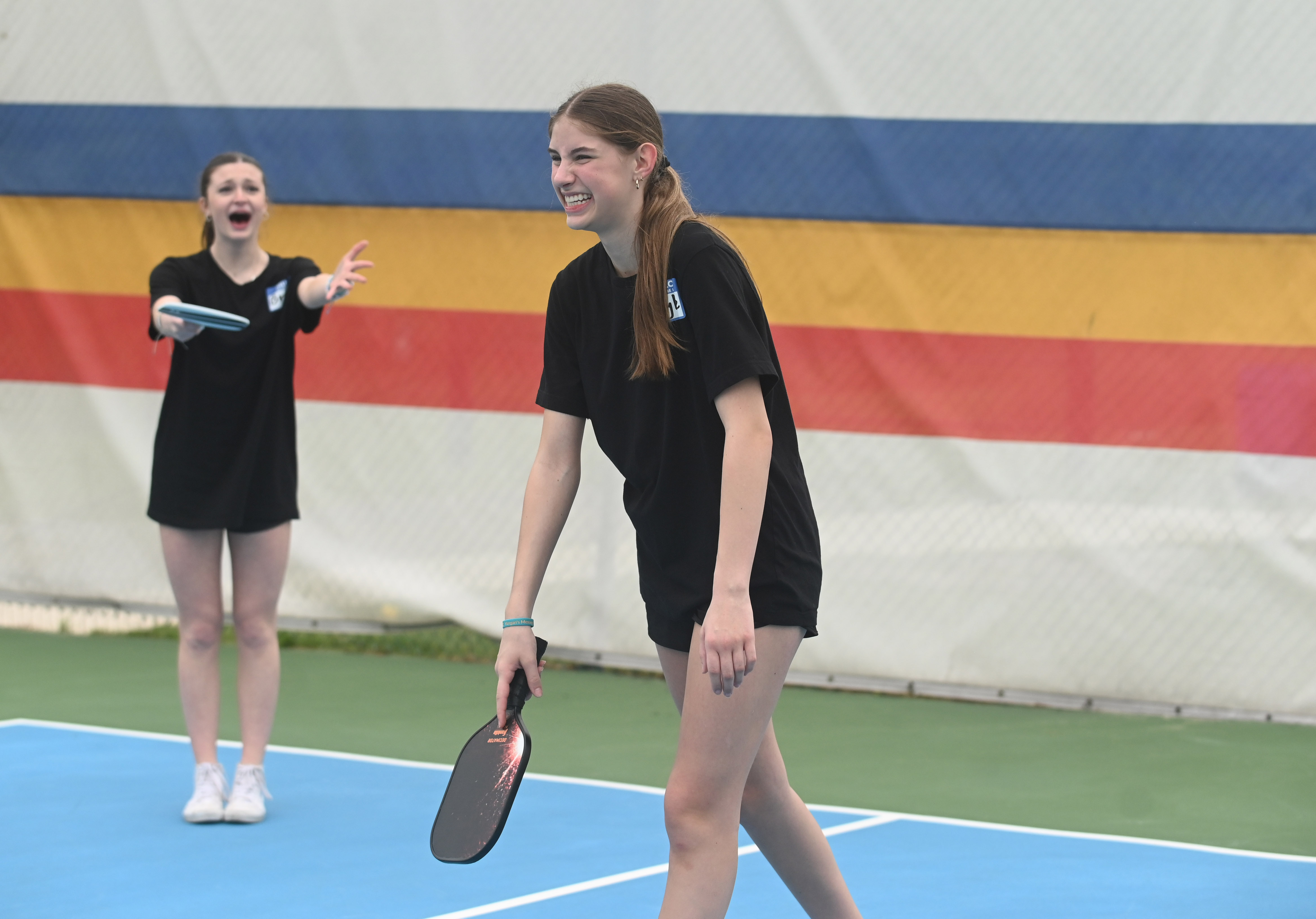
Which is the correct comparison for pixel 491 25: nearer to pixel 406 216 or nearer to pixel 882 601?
pixel 406 216

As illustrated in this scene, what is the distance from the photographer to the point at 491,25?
6.84 metres

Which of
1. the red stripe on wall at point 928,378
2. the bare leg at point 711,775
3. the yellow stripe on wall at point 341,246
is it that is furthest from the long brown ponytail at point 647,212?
the yellow stripe on wall at point 341,246

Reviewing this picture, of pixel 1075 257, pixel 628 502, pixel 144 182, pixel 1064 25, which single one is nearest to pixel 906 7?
pixel 1064 25

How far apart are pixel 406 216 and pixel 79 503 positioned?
6.81 ft

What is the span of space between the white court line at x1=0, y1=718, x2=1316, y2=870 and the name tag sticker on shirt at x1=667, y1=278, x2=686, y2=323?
6.42ft

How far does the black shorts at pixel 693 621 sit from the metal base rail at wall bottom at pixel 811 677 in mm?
3210

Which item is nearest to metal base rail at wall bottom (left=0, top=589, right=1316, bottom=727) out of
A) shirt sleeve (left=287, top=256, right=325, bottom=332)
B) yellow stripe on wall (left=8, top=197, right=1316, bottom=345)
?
yellow stripe on wall (left=8, top=197, right=1316, bottom=345)

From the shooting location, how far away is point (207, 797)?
177 inches

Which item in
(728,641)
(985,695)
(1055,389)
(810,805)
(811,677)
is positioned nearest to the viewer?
(728,641)

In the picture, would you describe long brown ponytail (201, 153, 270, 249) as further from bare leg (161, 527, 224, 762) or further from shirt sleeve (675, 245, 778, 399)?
shirt sleeve (675, 245, 778, 399)

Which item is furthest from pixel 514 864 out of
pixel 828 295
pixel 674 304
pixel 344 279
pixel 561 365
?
pixel 828 295

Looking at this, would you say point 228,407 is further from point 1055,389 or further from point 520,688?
point 1055,389

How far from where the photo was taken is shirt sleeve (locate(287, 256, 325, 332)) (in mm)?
4590

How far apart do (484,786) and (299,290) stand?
220cm
